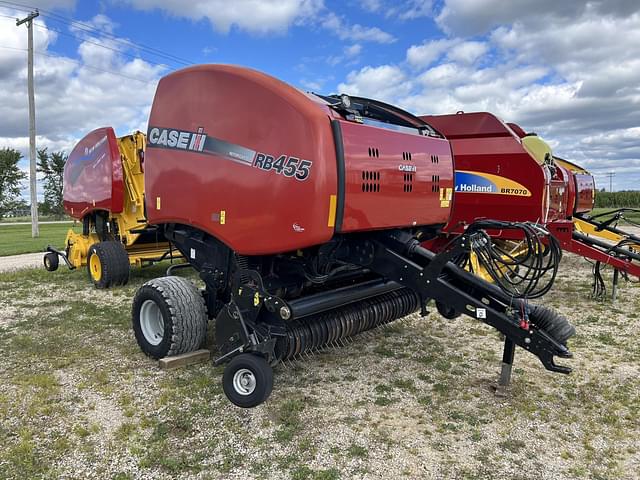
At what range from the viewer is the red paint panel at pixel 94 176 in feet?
25.4

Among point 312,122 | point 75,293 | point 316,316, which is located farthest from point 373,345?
point 75,293

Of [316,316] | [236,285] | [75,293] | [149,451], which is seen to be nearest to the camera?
[149,451]

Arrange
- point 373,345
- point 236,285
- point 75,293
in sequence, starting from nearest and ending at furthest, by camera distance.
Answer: point 236,285, point 373,345, point 75,293

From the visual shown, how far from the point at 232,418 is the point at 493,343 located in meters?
2.80

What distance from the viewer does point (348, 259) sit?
4.05 m

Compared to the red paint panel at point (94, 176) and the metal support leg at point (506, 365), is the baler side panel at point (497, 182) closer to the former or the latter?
the metal support leg at point (506, 365)

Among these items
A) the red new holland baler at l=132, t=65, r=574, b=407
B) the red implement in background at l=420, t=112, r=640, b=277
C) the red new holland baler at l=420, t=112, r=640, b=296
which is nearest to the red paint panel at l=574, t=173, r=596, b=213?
the red new holland baler at l=420, t=112, r=640, b=296

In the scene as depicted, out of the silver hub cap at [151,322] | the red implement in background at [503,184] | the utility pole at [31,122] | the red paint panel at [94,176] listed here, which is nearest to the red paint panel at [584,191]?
the red implement in background at [503,184]

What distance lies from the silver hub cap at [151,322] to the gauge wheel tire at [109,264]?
3439 millimetres

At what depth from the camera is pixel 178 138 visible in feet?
13.6

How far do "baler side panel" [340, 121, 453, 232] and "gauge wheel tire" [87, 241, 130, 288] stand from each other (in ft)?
17.1

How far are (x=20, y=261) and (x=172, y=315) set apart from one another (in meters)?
9.61

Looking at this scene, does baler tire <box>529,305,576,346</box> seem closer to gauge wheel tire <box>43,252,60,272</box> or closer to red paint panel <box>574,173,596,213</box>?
red paint panel <box>574,173,596,213</box>

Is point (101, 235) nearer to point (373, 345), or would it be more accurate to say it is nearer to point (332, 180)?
point (373, 345)
